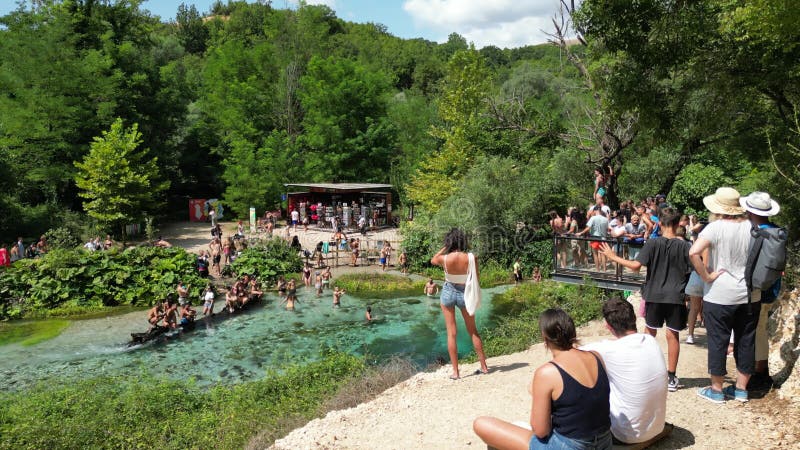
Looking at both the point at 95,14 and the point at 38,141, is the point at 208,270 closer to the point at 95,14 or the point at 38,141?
the point at 38,141

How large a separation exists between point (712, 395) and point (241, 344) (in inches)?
502

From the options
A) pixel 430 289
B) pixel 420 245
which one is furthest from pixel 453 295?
pixel 420 245

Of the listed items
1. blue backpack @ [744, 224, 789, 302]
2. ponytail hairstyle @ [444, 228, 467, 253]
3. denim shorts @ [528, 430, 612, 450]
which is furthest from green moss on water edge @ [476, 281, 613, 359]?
denim shorts @ [528, 430, 612, 450]

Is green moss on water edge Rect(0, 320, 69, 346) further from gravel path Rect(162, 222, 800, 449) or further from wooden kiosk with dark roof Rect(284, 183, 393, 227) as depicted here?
wooden kiosk with dark roof Rect(284, 183, 393, 227)

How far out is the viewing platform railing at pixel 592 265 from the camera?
10539 mm

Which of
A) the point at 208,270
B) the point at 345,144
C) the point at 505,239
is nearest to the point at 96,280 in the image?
the point at 208,270

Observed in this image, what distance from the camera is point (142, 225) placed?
101 feet

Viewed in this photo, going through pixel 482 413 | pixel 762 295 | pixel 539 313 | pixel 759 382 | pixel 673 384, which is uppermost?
pixel 762 295

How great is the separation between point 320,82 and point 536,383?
36.1 metres

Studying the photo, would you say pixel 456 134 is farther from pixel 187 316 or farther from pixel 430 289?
pixel 187 316

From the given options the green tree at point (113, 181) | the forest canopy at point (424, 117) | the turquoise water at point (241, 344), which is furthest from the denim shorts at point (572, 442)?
the green tree at point (113, 181)

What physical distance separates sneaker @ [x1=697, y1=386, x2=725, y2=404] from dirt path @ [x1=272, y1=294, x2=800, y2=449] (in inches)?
2.2

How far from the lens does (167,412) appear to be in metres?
9.64

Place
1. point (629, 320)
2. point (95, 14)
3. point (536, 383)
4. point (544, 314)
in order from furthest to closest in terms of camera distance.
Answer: point (95, 14)
point (629, 320)
point (544, 314)
point (536, 383)
